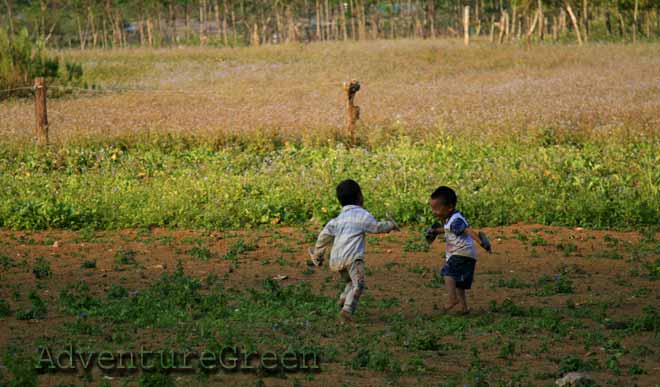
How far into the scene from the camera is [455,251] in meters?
7.51

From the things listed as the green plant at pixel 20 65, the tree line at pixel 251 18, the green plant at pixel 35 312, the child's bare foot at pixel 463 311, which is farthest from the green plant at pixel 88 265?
the tree line at pixel 251 18

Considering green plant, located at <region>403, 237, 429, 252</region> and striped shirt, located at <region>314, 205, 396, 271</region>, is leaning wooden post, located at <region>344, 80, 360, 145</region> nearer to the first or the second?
green plant, located at <region>403, 237, 429, 252</region>

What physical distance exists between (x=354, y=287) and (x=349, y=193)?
727 mm

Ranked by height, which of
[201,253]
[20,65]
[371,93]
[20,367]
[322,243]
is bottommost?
[201,253]

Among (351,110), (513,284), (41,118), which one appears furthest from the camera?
(351,110)

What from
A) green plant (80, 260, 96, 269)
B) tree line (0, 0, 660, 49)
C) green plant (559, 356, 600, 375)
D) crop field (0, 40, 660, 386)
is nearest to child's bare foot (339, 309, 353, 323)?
crop field (0, 40, 660, 386)

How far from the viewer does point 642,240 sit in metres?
10.8

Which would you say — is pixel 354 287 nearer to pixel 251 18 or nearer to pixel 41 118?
pixel 41 118

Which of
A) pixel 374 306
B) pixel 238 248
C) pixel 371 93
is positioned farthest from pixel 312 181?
pixel 371 93

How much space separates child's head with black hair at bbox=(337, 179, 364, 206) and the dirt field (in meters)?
0.91

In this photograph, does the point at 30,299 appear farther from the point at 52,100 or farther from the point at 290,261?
the point at 52,100

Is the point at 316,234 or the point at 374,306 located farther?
the point at 316,234

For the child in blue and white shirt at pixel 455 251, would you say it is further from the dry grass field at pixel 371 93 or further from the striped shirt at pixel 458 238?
the dry grass field at pixel 371 93

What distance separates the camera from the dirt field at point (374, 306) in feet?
19.0
